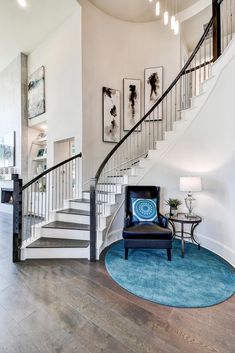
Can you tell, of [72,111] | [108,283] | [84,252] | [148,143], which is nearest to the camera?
[108,283]

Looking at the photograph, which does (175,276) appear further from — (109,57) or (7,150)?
(7,150)

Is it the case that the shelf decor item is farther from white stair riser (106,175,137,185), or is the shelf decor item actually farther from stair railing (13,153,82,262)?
white stair riser (106,175,137,185)

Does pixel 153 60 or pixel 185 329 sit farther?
pixel 153 60

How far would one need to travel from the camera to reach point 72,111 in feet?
15.1

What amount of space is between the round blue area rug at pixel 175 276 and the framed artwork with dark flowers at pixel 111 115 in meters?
2.84

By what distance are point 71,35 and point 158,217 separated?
4716mm

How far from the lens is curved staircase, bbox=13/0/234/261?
294 centimetres

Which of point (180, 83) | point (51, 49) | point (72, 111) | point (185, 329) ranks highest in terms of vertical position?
point (51, 49)

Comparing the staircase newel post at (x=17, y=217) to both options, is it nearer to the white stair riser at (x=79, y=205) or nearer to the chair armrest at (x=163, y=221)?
the white stair riser at (x=79, y=205)

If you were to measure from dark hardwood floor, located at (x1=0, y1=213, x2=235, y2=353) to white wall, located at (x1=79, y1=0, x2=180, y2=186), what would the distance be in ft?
8.77

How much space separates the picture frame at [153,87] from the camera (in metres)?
5.09

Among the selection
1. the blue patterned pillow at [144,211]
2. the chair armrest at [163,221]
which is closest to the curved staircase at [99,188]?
the blue patterned pillow at [144,211]

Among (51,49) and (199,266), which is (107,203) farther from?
(51,49)

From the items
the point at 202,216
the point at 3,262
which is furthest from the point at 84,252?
the point at 202,216
